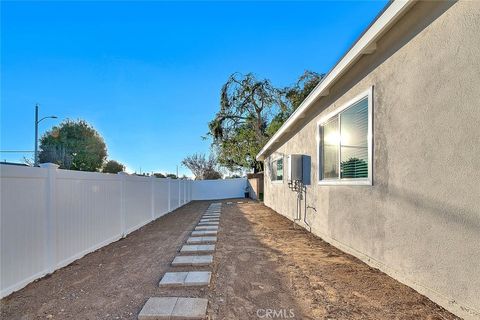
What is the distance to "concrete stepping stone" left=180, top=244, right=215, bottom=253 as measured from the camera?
17.4 feet

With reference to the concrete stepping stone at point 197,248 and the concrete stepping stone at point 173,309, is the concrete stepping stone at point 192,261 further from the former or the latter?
the concrete stepping stone at point 173,309

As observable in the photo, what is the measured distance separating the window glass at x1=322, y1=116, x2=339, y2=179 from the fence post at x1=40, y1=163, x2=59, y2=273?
470 centimetres

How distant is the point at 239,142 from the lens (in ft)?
81.3

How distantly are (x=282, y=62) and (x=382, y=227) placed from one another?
15075 millimetres

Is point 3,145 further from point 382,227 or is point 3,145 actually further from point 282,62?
point 382,227

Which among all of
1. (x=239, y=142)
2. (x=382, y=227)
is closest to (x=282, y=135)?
(x=382, y=227)

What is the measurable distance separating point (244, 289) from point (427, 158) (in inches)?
96.9

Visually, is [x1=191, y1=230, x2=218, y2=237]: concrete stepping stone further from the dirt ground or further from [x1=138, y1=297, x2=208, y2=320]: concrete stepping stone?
[x1=138, y1=297, x2=208, y2=320]: concrete stepping stone

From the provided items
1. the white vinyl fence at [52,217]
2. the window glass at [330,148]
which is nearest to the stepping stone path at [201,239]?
the white vinyl fence at [52,217]

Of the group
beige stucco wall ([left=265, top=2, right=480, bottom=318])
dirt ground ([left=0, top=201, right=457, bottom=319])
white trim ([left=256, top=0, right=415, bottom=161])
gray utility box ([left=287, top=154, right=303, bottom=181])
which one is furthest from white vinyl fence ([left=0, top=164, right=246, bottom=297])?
white trim ([left=256, top=0, right=415, bottom=161])

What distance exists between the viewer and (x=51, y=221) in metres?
3.99

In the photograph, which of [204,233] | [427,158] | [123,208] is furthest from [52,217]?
[427,158]

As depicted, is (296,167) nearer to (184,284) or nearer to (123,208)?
(123,208)

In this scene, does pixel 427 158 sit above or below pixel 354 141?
below
